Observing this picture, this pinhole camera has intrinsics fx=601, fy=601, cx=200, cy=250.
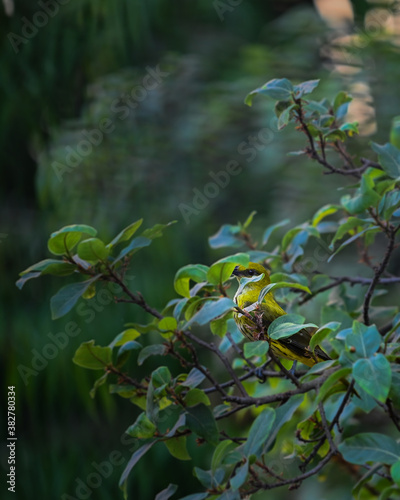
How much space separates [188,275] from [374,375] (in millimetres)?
370

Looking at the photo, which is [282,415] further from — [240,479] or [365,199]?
[365,199]

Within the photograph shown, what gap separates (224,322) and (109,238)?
1628 mm

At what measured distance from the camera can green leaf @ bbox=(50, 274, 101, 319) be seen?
88 cm

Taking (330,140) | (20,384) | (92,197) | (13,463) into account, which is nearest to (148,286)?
(92,197)

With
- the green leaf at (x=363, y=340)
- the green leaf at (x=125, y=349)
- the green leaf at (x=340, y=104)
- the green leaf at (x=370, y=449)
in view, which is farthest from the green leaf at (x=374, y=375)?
the green leaf at (x=340, y=104)

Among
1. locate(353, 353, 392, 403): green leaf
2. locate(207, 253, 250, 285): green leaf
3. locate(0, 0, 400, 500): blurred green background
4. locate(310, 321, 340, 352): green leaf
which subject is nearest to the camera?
locate(353, 353, 392, 403): green leaf

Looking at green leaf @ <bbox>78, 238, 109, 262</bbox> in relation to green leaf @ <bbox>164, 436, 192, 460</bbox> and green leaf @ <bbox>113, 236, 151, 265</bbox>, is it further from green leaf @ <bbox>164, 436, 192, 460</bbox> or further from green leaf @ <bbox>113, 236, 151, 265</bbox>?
green leaf @ <bbox>164, 436, 192, 460</bbox>

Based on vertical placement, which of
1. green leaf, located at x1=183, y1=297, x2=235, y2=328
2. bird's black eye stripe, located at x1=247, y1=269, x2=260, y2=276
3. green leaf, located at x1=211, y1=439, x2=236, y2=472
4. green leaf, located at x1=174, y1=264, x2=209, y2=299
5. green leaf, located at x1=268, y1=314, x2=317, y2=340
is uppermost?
green leaf, located at x1=183, y1=297, x2=235, y2=328

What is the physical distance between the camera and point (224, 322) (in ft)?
2.74

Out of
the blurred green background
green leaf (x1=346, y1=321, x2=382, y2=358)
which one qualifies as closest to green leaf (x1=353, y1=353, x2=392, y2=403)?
green leaf (x1=346, y1=321, x2=382, y2=358)

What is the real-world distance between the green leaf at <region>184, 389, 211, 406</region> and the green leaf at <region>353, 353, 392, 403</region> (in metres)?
0.30

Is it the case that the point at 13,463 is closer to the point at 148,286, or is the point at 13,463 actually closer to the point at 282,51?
the point at 148,286

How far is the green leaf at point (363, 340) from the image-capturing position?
0.62 meters

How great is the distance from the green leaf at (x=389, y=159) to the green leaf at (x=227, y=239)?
1.10 ft
